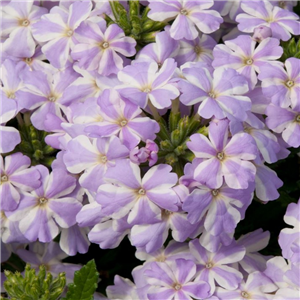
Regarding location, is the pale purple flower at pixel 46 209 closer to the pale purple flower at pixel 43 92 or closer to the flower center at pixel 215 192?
the pale purple flower at pixel 43 92

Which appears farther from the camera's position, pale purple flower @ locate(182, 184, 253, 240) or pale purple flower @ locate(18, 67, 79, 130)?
pale purple flower @ locate(18, 67, 79, 130)

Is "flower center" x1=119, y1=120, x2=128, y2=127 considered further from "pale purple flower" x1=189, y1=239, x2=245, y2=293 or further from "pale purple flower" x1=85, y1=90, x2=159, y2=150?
"pale purple flower" x1=189, y1=239, x2=245, y2=293


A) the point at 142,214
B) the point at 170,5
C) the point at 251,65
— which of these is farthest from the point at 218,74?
the point at 142,214

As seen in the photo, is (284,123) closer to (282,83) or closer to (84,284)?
(282,83)

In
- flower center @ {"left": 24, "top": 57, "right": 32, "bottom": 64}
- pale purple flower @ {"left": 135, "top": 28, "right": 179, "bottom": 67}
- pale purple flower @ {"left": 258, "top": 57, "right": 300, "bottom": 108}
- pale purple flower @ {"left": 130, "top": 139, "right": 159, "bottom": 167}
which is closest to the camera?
pale purple flower @ {"left": 130, "top": 139, "right": 159, "bottom": 167}

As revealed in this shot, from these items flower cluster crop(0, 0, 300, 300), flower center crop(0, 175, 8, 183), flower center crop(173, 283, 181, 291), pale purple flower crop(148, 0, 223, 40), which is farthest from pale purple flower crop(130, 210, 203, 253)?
pale purple flower crop(148, 0, 223, 40)

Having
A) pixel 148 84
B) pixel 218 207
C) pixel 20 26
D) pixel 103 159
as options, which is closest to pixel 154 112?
pixel 148 84

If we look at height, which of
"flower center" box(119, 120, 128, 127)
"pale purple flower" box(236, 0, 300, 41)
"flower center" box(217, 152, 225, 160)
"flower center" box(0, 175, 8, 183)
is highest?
"pale purple flower" box(236, 0, 300, 41)
